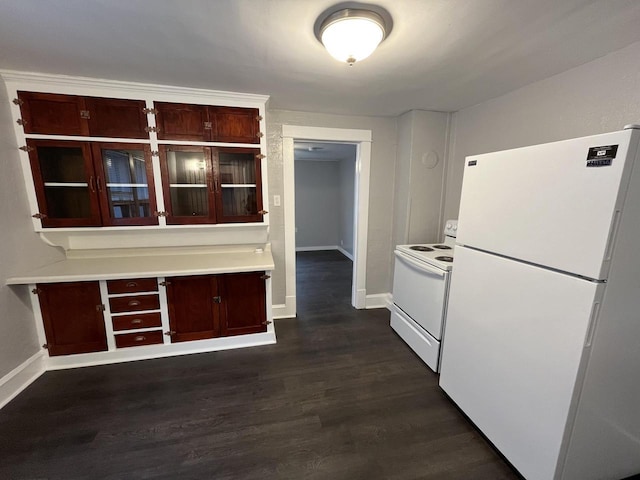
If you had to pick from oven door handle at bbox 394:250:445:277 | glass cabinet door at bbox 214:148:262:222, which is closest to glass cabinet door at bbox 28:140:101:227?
glass cabinet door at bbox 214:148:262:222

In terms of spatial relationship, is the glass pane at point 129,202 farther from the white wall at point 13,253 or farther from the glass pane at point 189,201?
the white wall at point 13,253

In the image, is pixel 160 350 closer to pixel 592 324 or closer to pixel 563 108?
pixel 592 324

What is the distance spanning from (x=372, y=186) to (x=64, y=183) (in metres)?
2.93

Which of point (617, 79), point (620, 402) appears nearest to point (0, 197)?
point (620, 402)

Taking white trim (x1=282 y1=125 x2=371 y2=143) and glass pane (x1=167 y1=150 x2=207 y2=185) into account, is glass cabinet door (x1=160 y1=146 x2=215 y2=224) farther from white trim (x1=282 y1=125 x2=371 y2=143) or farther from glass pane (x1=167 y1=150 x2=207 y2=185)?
white trim (x1=282 y1=125 x2=371 y2=143)

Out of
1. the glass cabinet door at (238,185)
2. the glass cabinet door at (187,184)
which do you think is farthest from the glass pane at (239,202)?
Result: the glass cabinet door at (187,184)

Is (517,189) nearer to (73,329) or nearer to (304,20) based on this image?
(304,20)

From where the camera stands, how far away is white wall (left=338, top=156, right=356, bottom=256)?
5898 millimetres

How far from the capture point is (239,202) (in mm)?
2598

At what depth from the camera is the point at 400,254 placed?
8.93 ft

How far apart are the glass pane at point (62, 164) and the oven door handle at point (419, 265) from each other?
2905mm

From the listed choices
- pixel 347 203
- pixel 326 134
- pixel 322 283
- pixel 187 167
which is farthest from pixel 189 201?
pixel 347 203

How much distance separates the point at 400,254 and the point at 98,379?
2.82 meters

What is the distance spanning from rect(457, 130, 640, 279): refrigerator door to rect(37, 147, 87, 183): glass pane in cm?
303
